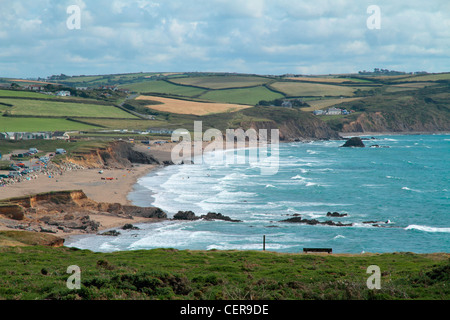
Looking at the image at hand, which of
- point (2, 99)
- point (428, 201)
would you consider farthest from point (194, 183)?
point (2, 99)

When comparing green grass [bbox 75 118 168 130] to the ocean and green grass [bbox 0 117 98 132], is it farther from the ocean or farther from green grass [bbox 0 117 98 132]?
the ocean

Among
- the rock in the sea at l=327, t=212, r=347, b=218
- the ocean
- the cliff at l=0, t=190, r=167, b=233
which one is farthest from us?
the rock in the sea at l=327, t=212, r=347, b=218

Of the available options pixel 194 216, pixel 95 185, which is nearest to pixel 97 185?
pixel 95 185

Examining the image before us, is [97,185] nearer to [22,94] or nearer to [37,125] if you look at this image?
[37,125]

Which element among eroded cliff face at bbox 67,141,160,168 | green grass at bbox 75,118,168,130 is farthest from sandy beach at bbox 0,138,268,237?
green grass at bbox 75,118,168,130

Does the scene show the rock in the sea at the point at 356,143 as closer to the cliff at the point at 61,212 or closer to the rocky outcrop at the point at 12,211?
the cliff at the point at 61,212
